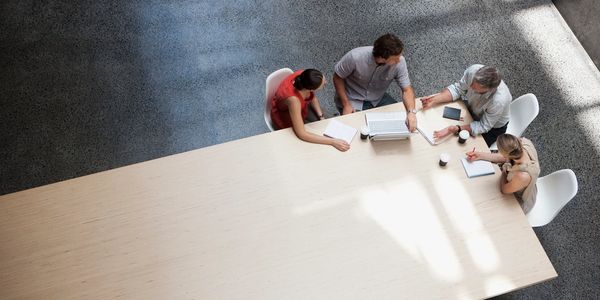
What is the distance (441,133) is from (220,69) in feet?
7.61

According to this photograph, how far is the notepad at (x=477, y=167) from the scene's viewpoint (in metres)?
3.24

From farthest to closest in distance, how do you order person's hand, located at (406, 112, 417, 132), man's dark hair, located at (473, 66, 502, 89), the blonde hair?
person's hand, located at (406, 112, 417, 132)
man's dark hair, located at (473, 66, 502, 89)
the blonde hair

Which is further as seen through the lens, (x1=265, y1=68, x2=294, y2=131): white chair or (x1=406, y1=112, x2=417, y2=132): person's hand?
(x1=265, y1=68, x2=294, y2=131): white chair

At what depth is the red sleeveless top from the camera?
11.1 feet

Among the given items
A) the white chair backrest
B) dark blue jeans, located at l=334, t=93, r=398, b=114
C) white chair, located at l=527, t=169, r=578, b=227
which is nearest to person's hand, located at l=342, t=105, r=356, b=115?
dark blue jeans, located at l=334, t=93, r=398, b=114

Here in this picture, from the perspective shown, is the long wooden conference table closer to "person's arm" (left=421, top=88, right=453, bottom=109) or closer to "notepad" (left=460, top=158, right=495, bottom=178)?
"notepad" (left=460, top=158, right=495, bottom=178)

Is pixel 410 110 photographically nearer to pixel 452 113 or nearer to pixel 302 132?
pixel 452 113

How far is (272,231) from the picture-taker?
3.00 meters

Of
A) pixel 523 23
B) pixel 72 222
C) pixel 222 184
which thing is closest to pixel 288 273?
pixel 222 184

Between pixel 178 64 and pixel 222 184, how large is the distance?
2067 mm

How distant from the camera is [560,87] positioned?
4789 millimetres

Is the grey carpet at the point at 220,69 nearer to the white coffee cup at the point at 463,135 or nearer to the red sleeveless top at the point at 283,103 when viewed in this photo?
the red sleeveless top at the point at 283,103

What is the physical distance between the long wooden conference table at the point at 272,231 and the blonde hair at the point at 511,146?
10.6 inches

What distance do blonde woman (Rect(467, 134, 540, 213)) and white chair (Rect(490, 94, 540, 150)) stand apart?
0.47 metres
